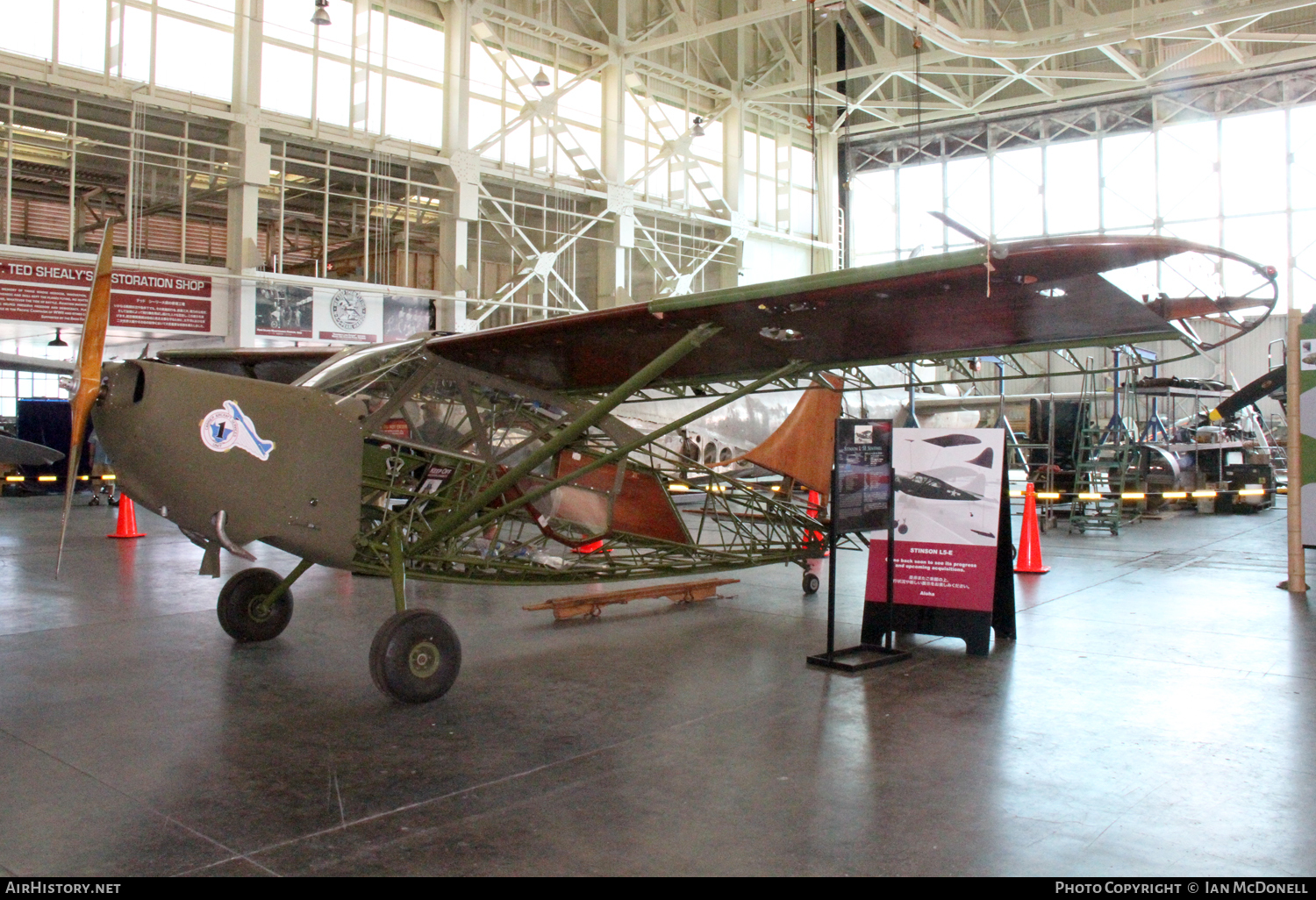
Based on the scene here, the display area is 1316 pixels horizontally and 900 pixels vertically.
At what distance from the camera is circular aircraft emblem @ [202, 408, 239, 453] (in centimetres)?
568

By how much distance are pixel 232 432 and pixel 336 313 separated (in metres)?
18.8

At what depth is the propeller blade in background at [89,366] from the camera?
553cm

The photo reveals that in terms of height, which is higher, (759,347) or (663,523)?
(759,347)

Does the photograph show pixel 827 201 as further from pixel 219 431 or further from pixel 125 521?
A: pixel 219 431

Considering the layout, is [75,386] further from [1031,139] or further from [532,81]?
[1031,139]

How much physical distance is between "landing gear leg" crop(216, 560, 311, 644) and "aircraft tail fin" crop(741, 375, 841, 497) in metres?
3.92

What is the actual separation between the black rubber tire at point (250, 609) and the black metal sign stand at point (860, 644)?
167 inches

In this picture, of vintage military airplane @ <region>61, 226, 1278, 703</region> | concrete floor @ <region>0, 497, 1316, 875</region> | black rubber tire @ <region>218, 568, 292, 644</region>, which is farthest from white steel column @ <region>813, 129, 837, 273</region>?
black rubber tire @ <region>218, 568, 292, 644</region>

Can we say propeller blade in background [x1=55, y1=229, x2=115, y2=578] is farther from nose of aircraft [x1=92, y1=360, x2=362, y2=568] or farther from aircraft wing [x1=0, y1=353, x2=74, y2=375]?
aircraft wing [x1=0, y1=353, x2=74, y2=375]

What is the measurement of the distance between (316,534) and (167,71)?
19.2 meters

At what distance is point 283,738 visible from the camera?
5.28 m

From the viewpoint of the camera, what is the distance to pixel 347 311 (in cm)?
2383

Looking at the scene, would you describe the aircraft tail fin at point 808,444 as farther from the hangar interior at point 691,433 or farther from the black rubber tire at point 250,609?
the black rubber tire at point 250,609

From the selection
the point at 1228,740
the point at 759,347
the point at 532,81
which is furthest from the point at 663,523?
the point at 532,81
